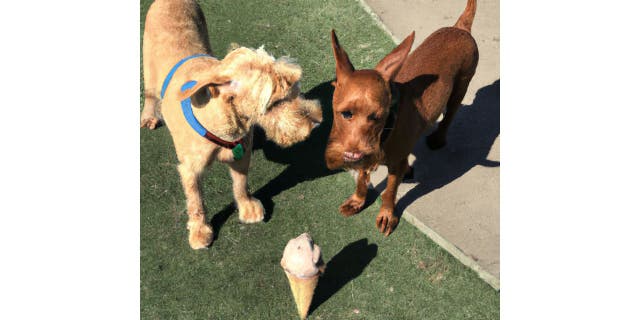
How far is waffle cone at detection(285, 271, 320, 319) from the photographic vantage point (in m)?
4.59

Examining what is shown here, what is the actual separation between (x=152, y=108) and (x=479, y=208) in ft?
14.0

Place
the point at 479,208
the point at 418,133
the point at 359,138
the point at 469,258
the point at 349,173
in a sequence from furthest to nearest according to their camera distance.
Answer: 1. the point at 349,173
2. the point at 479,208
3. the point at 469,258
4. the point at 418,133
5. the point at 359,138

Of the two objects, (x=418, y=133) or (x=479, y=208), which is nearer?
(x=418, y=133)

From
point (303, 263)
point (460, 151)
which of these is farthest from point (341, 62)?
point (460, 151)

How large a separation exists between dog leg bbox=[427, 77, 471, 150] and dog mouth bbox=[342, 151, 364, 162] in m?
1.86

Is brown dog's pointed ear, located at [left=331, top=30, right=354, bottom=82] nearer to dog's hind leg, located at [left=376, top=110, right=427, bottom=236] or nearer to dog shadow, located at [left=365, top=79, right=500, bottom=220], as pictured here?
dog's hind leg, located at [left=376, top=110, right=427, bottom=236]

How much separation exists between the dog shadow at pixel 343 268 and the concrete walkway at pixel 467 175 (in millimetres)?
658

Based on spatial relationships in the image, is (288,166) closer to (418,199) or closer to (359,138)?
(418,199)

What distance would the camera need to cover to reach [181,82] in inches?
182

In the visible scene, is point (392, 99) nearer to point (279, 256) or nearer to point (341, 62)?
point (341, 62)

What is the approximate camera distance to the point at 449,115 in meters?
6.00

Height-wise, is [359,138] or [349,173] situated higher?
[359,138]

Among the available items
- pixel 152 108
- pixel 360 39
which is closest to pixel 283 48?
pixel 360 39

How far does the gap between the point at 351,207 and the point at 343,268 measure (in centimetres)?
74
